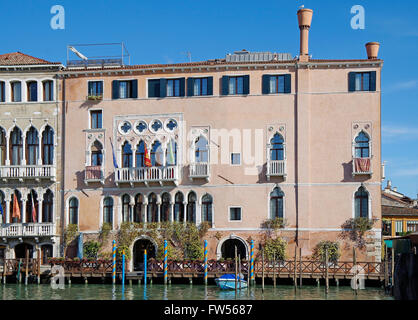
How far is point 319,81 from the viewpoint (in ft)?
97.8

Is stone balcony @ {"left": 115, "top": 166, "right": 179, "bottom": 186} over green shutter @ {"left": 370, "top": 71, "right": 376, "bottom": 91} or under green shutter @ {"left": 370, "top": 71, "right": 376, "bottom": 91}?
under

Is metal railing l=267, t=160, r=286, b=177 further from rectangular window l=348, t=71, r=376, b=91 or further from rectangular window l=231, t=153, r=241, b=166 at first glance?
rectangular window l=348, t=71, r=376, b=91

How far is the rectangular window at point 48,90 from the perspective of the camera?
3198cm

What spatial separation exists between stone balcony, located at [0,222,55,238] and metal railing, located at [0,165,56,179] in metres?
2.19

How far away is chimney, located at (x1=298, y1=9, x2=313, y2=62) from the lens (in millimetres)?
29969

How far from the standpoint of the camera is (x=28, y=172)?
103 feet

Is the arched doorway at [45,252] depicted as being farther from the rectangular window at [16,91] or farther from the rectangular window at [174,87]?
the rectangular window at [174,87]

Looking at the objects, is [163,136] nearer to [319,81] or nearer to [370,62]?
[319,81]

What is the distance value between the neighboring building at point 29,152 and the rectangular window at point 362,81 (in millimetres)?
13421

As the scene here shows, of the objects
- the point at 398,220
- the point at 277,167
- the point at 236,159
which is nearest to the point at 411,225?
the point at 398,220

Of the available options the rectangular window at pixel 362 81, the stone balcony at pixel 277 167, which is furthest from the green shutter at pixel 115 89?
the rectangular window at pixel 362 81

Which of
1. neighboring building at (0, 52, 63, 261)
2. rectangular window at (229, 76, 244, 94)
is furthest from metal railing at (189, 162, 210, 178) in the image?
neighboring building at (0, 52, 63, 261)

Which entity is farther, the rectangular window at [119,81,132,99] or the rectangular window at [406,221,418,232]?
the rectangular window at [406,221,418,232]
